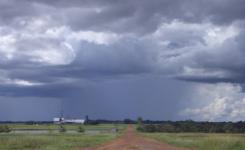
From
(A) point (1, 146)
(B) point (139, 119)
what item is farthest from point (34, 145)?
(B) point (139, 119)

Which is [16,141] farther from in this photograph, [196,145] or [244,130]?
[244,130]

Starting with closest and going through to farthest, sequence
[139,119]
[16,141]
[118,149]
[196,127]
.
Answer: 1. [118,149]
2. [16,141]
3. [196,127]
4. [139,119]

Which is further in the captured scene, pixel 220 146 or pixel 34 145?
pixel 34 145

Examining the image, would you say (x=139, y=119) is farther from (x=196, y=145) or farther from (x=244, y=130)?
(x=196, y=145)

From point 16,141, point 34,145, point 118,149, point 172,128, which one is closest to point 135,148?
point 118,149

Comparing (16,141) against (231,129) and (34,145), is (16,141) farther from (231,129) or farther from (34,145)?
(231,129)

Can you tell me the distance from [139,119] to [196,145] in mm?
114213

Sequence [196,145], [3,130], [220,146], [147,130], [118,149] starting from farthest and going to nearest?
[147,130] < [3,130] < [196,145] < [220,146] < [118,149]

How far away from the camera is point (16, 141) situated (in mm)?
51781

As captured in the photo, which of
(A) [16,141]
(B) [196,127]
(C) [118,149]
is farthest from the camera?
(B) [196,127]

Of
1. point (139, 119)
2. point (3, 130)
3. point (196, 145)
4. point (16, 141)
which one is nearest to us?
point (196, 145)

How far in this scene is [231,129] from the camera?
118m

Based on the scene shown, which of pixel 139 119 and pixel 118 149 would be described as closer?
pixel 118 149

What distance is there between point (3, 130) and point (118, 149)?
253ft
